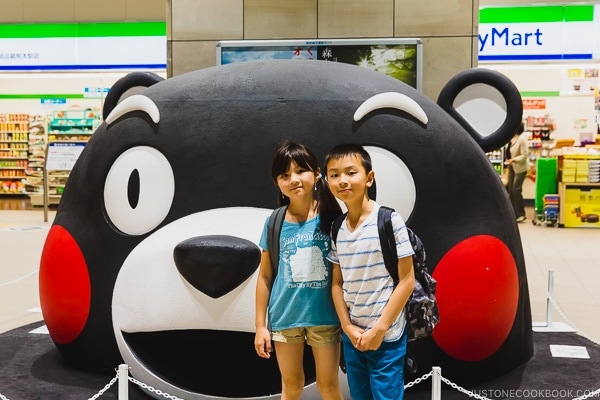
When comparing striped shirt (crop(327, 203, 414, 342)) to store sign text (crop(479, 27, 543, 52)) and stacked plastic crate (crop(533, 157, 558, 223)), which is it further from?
stacked plastic crate (crop(533, 157, 558, 223))

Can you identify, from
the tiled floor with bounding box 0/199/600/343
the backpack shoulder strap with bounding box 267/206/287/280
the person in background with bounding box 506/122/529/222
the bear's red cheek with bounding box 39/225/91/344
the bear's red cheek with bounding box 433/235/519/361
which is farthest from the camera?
the person in background with bounding box 506/122/529/222

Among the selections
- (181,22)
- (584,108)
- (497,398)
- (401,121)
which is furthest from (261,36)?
(584,108)

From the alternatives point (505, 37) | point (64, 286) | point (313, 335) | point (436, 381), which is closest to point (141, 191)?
point (64, 286)

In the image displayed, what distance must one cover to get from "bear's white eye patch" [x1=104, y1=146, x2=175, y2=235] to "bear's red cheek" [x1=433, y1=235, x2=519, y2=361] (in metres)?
1.23

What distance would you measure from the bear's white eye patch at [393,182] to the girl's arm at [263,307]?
768 mm

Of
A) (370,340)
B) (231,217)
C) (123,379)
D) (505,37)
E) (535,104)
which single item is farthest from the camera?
(535,104)

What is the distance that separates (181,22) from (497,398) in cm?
496

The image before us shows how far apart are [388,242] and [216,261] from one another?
80cm

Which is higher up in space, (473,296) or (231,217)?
(231,217)

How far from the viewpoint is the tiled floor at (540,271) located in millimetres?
5676

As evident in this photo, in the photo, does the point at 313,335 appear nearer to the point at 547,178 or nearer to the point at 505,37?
the point at 505,37

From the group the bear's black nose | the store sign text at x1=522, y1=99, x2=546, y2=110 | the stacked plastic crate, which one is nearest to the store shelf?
the stacked plastic crate

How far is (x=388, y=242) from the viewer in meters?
2.35

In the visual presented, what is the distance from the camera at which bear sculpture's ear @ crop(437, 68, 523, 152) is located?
371 cm
